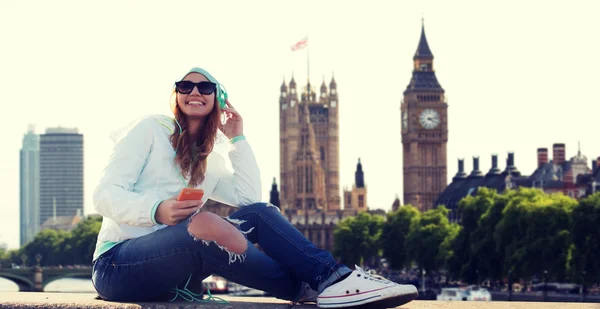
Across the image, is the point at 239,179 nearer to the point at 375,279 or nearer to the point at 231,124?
the point at 231,124

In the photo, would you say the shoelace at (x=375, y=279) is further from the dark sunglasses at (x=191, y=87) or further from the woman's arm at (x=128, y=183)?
the dark sunglasses at (x=191, y=87)

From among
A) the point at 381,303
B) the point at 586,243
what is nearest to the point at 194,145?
the point at 381,303

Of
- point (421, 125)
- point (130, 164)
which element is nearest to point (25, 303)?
point (130, 164)

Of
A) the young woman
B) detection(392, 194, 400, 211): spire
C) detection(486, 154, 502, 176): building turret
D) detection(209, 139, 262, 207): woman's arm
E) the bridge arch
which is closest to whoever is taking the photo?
the young woman

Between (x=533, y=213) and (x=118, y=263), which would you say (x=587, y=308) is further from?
(x=533, y=213)

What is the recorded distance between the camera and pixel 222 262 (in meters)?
9.12

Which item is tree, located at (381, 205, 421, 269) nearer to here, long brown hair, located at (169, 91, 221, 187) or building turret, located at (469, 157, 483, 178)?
building turret, located at (469, 157, 483, 178)

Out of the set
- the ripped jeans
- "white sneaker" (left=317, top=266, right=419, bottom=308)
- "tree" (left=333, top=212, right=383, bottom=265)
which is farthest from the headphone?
"tree" (left=333, top=212, right=383, bottom=265)

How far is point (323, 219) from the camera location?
172750mm

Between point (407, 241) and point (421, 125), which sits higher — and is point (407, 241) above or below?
below

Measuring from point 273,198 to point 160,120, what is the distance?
167m

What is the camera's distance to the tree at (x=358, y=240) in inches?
4906

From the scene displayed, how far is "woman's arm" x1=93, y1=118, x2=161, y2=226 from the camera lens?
8.95 metres

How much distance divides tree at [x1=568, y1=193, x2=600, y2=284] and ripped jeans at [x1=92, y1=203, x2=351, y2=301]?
53.6 metres
